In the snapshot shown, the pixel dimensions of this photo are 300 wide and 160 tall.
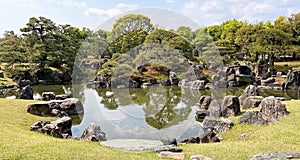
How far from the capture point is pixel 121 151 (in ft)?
32.9

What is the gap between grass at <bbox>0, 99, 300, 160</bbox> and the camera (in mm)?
8901

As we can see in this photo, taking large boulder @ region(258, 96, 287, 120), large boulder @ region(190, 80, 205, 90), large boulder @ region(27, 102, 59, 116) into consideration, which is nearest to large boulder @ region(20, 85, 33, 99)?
large boulder @ region(27, 102, 59, 116)

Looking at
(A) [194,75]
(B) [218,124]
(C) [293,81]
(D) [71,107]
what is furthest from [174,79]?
(B) [218,124]

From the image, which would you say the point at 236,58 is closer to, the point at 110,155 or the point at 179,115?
the point at 179,115

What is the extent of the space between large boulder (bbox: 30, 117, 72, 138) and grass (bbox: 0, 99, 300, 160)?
1.79ft

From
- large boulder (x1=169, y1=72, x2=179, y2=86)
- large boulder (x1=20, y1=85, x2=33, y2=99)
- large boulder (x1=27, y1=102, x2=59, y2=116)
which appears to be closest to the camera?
large boulder (x1=27, y1=102, x2=59, y2=116)

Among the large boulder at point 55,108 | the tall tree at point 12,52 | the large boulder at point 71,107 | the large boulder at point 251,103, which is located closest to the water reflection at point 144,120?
the large boulder at point 71,107

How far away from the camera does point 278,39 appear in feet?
154

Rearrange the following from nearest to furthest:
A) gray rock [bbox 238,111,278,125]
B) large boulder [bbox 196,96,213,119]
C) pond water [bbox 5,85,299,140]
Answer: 1. gray rock [bbox 238,111,278,125]
2. pond water [bbox 5,85,299,140]
3. large boulder [bbox 196,96,213,119]

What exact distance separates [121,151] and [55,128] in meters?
4.35

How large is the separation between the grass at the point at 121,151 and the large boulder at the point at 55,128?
545 millimetres

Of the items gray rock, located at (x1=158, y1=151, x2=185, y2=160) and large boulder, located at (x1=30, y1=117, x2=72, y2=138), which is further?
large boulder, located at (x1=30, y1=117, x2=72, y2=138)

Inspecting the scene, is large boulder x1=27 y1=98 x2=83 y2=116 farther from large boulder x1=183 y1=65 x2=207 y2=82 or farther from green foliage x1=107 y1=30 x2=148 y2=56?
large boulder x1=183 y1=65 x2=207 y2=82


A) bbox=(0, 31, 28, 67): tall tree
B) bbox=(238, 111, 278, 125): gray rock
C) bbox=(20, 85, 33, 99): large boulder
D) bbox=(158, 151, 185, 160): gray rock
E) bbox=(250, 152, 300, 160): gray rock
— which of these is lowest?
bbox=(158, 151, 185, 160): gray rock
